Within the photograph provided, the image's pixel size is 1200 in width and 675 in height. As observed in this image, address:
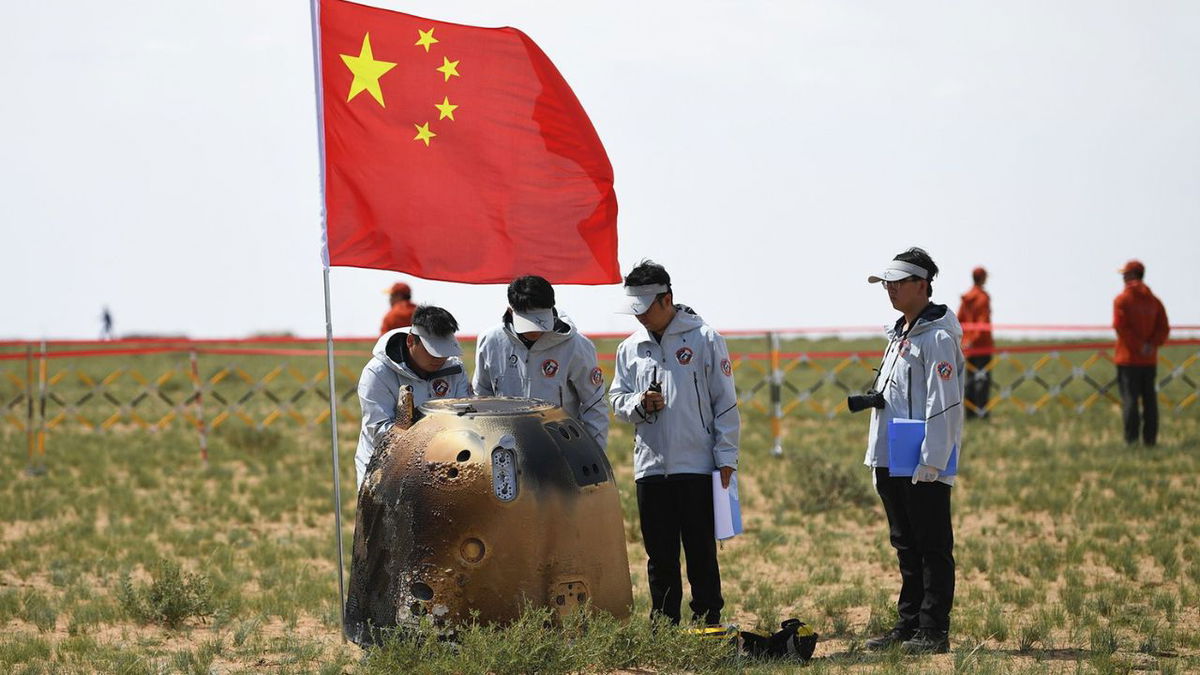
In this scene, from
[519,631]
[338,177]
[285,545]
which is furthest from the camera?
[285,545]

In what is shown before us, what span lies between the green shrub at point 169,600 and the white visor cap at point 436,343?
299cm

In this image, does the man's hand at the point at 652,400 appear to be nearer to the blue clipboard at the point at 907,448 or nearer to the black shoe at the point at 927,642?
the blue clipboard at the point at 907,448

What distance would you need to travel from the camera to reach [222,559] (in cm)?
1078

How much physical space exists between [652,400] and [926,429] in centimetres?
140

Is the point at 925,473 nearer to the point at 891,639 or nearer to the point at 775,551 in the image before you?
the point at 891,639

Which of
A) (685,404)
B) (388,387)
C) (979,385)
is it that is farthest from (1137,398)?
(388,387)

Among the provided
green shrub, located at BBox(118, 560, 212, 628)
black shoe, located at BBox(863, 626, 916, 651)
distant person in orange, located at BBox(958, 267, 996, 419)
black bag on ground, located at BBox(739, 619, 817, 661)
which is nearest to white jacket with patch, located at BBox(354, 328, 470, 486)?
black bag on ground, located at BBox(739, 619, 817, 661)

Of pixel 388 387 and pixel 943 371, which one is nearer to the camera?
pixel 388 387

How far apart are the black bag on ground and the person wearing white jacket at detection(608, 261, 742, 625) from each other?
25 centimetres

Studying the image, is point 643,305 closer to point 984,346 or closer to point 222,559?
point 222,559

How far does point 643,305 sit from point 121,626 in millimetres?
4061

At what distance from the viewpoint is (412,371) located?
6809mm

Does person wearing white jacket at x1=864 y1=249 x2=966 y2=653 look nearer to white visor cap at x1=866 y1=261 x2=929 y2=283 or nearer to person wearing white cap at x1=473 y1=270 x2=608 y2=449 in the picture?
white visor cap at x1=866 y1=261 x2=929 y2=283

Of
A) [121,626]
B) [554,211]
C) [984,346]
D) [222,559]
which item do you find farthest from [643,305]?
[984,346]
